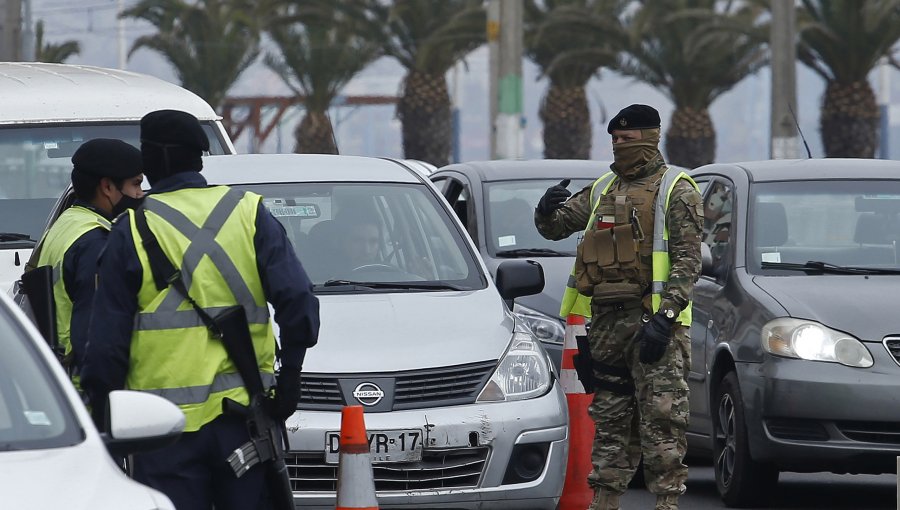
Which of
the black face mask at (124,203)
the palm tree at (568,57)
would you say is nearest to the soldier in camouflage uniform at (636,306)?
the black face mask at (124,203)

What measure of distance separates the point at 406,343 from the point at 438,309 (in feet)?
1.20

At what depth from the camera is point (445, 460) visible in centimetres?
661

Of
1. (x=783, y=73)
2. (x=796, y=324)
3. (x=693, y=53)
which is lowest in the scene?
(x=796, y=324)

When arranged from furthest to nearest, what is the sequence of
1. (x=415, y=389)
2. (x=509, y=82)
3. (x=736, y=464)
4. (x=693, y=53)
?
(x=693, y=53)
(x=509, y=82)
(x=736, y=464)
(x=415, y=389)

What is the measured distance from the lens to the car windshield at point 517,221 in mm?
10203

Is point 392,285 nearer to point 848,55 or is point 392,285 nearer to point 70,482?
point 70,482

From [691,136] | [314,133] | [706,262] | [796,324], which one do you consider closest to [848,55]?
[691,136]

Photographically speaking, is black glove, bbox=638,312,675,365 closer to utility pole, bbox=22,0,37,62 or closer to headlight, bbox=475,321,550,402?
headlight, bbox=475,321,550,402

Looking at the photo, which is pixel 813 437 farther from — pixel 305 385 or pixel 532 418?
pixel 305 385

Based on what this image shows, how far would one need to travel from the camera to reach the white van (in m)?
9.40

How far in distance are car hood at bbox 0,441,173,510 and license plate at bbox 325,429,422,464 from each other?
102 inches

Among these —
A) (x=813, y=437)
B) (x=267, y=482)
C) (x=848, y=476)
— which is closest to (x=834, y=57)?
(x=848, y=476)

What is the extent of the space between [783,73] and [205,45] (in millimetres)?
18852

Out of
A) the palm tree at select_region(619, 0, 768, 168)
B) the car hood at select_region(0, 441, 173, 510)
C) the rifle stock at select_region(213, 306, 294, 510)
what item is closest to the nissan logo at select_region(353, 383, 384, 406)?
the rifle stock at select_region(213, 306, 294, 510)
